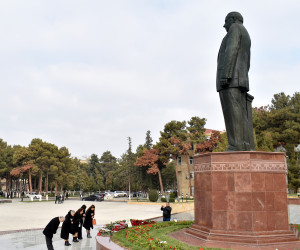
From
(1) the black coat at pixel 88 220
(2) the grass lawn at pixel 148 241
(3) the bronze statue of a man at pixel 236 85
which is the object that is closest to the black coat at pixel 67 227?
(1) the black coat at pixel 88 220

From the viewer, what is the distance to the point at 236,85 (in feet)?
25.3

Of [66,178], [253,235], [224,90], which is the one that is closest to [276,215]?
[253,235]

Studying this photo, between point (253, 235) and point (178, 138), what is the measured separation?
31.9 meters

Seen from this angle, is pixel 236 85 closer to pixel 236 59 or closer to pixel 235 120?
pixel 236 59

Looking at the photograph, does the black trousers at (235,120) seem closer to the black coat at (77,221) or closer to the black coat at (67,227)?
the black coat at (67,227)

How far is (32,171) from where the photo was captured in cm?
4112

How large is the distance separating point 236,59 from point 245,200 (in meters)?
3.64

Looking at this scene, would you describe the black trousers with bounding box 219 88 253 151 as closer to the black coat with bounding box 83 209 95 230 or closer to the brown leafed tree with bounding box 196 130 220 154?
the black coat with bounding box 83 209 95 230

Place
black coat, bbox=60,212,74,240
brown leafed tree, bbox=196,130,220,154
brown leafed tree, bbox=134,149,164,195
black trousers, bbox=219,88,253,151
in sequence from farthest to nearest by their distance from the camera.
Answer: brown leafed tree, bbox=134,149,164,195
brown leafed tree, bbox=196,130,220,154
black coat, bbox=60,212,74,240
black trousers, bbox=219,88,253,151

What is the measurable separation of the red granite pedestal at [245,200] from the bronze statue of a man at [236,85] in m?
0.73

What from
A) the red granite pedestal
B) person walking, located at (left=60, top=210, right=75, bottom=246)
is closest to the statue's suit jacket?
the red granite pedestal

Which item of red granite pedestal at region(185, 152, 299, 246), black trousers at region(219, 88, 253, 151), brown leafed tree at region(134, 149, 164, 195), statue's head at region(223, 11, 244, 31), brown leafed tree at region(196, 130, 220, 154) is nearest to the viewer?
red granite pedestal at region(185, 152, 299, 246)

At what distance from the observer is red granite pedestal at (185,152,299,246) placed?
660 cm

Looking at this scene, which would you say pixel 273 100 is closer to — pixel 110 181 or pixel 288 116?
pixel 288 116
